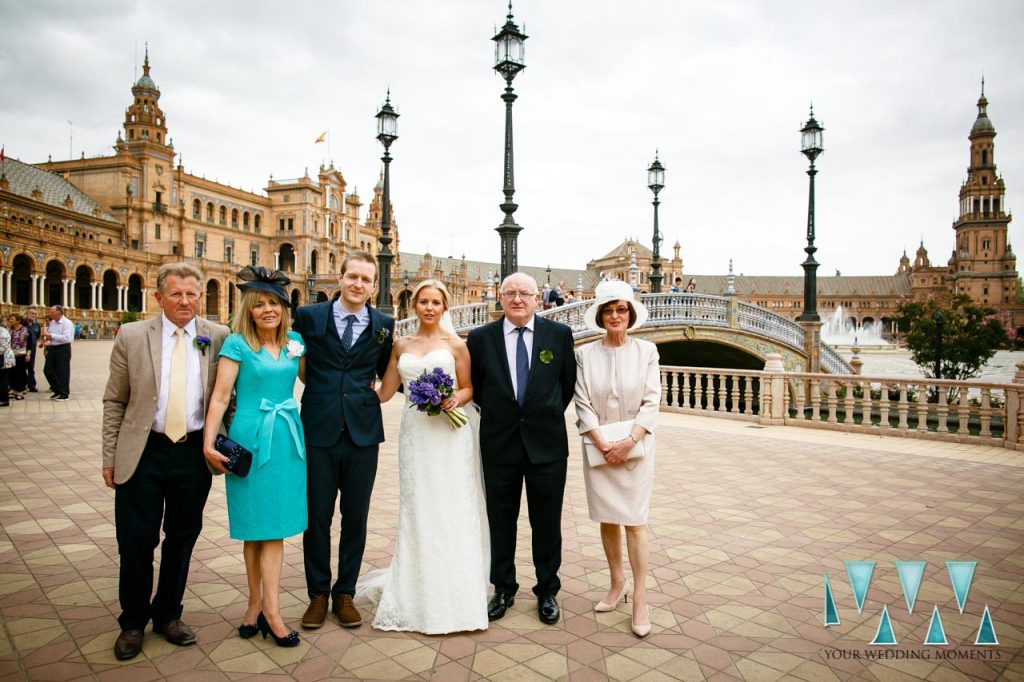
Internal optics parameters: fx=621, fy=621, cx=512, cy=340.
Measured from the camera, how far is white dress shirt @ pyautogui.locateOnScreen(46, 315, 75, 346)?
1387 cm

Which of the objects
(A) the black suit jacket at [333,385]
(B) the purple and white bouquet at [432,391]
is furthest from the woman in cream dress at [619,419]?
(A) the black suit jacket at [333,385]

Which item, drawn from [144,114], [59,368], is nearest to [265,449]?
[59,368]

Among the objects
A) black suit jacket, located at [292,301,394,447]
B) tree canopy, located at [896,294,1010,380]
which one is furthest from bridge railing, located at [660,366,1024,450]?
tree canopy, located at [896,294,1010,380]

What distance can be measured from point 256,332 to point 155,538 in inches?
53.2

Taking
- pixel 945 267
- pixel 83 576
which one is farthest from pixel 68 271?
pixel 945 267

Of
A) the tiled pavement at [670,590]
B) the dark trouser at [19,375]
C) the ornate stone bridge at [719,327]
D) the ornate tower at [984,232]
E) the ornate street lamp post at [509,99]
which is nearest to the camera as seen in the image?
the tiled pavement at [670,590]

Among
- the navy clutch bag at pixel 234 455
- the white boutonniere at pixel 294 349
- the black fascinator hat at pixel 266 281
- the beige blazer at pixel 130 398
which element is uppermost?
the black fascinator hat at pixel 266 281

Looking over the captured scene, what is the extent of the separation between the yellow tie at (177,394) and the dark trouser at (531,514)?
1.87 m

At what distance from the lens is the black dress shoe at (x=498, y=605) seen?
159 inches

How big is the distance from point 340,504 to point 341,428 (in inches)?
20.2

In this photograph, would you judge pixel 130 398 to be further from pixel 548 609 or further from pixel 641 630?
pixel 641 630

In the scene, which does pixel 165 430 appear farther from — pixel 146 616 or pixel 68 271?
pixel 68 271

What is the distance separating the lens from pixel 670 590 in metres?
4.44

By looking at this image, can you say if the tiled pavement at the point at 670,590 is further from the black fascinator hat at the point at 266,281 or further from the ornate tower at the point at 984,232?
the ornate tower at the point at 984,232
